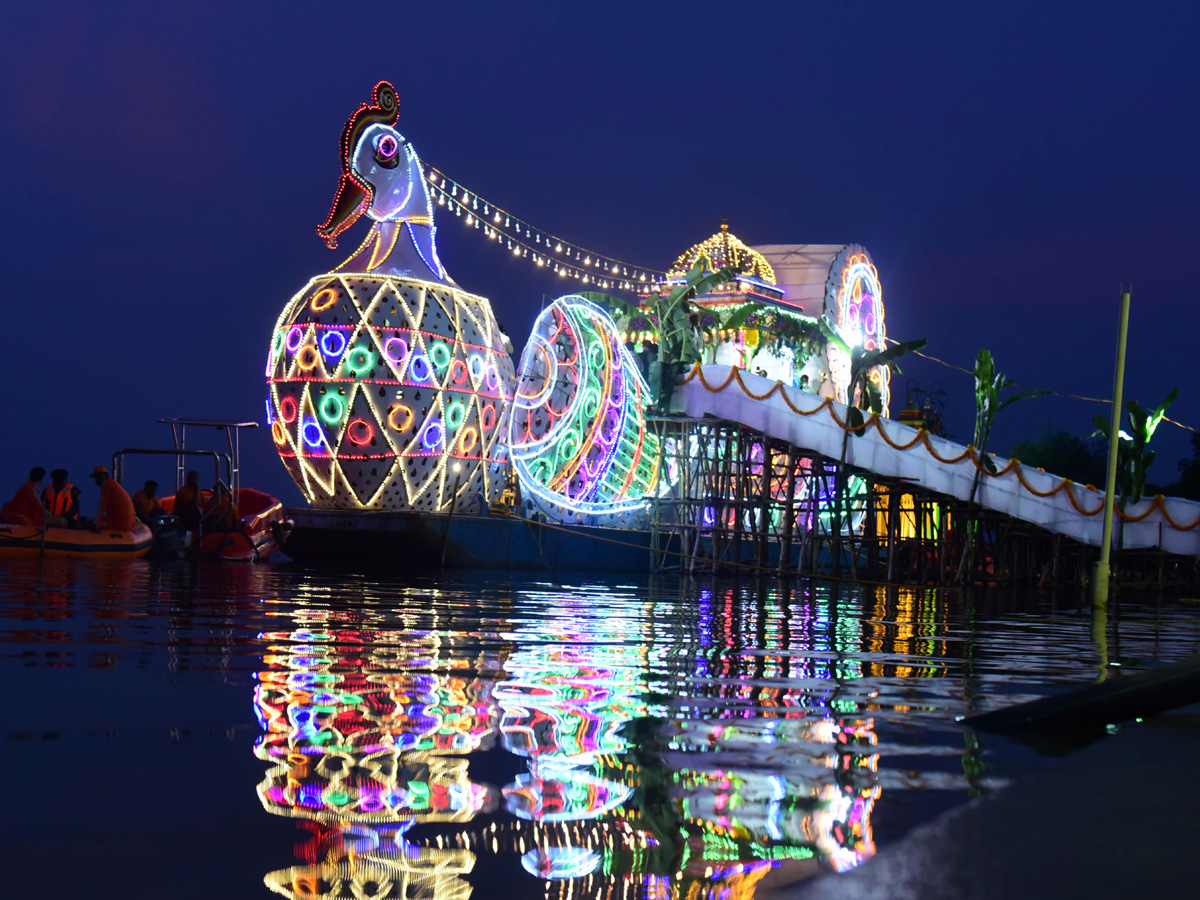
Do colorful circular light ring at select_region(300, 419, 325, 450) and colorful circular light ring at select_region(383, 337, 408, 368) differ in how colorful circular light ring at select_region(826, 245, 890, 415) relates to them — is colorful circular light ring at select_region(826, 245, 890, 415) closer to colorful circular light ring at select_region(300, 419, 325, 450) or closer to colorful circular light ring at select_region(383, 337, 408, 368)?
colorful circular light ring at select_region(383, 337, 408, 368)

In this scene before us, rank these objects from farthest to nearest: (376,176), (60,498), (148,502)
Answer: (376,176) → (148,502) → (60,498)

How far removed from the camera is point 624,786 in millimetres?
2807

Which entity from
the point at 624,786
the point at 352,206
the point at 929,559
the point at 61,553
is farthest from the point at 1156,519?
the point at 624,786

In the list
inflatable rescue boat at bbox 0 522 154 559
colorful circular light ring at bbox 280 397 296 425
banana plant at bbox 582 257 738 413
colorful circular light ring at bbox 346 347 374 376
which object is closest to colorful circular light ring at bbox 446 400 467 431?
colorful circular light ring at bbox 346 347 374 376

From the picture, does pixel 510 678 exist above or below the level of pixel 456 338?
below

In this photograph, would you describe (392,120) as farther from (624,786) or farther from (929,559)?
(624,786)

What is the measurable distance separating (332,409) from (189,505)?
3.31m

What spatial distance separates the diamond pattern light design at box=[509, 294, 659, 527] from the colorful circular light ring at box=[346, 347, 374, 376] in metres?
2.99

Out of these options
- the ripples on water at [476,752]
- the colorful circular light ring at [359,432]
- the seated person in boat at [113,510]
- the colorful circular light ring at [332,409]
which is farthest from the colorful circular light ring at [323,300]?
the ripples on water at [476,752]

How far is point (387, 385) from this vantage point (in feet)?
83.4

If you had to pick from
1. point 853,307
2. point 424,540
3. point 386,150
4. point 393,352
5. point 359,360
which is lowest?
point 424,540

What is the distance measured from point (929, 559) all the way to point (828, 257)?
12.4 metres

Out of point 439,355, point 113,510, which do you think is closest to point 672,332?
point 439,355

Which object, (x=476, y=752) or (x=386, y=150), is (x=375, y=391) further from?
(x=476, y=752)
